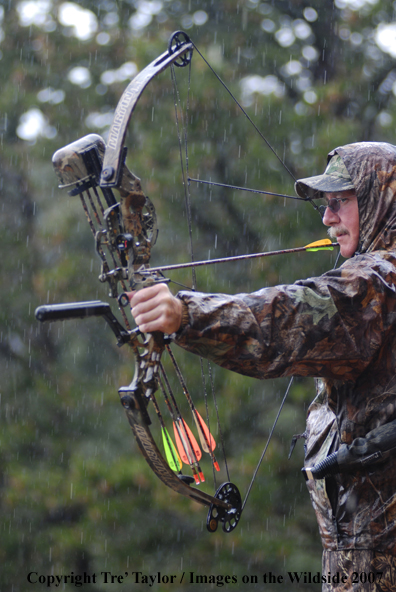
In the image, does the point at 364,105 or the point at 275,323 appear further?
the point at 364,105

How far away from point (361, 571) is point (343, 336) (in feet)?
1.97

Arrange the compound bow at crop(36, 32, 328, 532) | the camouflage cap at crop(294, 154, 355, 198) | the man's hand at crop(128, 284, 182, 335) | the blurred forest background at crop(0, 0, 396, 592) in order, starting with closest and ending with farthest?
1. the man's hand at crop(128, 284, 182, 335)
2. the compound bow at crop(36, 32, 328, 532)
3. the camouflage cap at crop(294, 154, 355, 198)
4. the blurred forest background at crop(0, 0, 396, 592)

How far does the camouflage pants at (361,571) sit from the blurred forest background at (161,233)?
2400mm

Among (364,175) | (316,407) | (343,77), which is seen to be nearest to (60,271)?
(343,77)

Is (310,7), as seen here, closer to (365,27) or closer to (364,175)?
(365,27)

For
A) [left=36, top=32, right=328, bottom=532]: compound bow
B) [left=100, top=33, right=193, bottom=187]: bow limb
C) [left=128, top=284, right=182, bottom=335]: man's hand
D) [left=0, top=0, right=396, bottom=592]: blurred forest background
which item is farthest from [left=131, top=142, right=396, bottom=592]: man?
[left=0, top=0, right=396, bottom=592]: blurred forest background

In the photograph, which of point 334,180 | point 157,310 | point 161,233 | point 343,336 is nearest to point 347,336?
point 343,336

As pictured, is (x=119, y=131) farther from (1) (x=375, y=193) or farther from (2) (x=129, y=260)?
(1) (x=375, y=193)

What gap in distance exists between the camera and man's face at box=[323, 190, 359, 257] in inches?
66.3

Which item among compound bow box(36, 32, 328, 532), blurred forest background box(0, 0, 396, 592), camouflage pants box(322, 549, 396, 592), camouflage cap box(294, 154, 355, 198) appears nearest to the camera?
compound bow box(36, 32, 328, 532)

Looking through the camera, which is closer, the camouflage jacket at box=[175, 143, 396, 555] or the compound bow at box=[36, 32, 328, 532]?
the camouflage jacket at box=[175, 143, 396, 555]

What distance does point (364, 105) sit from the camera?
4418 millimetres

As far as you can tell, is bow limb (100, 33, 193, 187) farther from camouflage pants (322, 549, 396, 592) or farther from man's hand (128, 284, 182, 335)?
camouflage pants (322, 549, 396, 592)

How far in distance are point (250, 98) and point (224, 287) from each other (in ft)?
3.99
